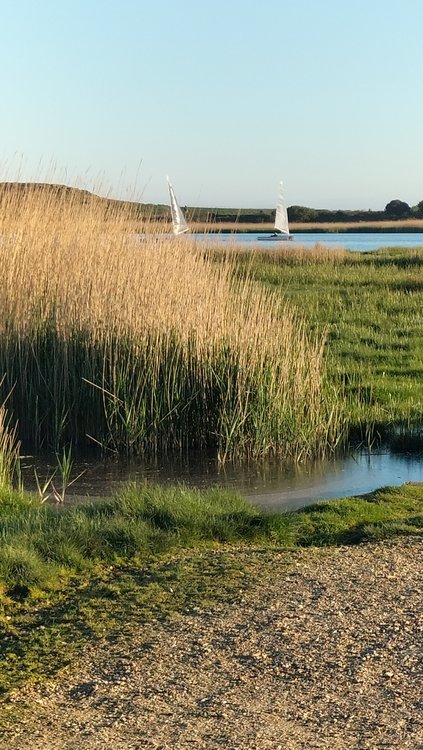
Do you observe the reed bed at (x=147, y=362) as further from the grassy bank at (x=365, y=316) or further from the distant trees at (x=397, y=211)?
the distant trees at (x=397, y=211)

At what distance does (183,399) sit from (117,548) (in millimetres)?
4404

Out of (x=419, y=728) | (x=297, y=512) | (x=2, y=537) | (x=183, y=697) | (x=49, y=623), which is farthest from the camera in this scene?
(x=297, y=512)

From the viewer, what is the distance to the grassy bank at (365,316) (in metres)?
11.8

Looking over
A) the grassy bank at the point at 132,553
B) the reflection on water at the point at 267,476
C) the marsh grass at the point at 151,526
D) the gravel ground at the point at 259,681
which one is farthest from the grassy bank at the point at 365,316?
the gravel ground at the point at 259,681

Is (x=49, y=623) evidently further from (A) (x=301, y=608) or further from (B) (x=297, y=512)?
(B) (x=297, y=512)

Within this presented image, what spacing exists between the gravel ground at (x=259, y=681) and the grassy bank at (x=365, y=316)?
5.99m

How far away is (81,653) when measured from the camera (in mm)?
4246

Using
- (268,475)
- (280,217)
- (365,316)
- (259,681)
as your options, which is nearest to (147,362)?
(268,475)

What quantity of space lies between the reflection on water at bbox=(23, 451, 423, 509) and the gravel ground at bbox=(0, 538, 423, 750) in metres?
3.42

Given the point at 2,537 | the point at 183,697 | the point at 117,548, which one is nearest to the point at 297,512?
the point at 117,548

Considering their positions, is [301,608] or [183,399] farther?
[183,399]

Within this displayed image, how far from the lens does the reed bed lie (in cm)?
1002

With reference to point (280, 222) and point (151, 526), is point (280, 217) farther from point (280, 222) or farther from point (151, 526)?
point (151, 526)

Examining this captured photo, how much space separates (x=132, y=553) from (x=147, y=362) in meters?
4.55
